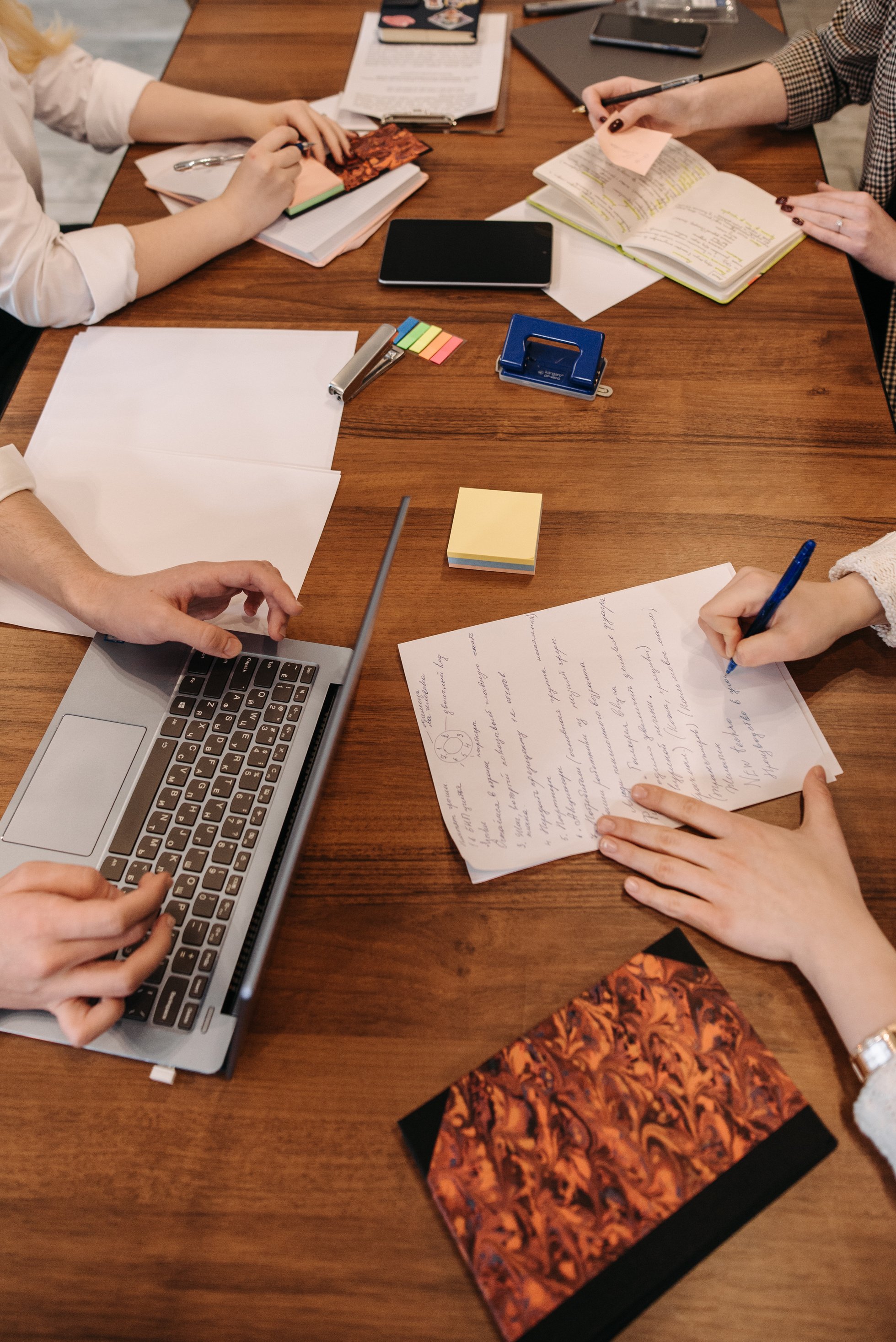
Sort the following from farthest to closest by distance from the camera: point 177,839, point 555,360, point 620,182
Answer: point 620,182 < point 555,360 < point 177,839

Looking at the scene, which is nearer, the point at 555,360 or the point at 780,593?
the point at 780,593

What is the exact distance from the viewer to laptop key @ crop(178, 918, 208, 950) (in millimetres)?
590

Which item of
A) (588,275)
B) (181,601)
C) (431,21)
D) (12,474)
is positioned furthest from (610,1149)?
(431,21)

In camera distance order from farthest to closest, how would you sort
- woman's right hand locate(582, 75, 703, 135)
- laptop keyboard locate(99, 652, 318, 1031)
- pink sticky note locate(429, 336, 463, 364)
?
woman's right hand locate(582, 75, 703, 135), pink sticky note locate(429, 336, 463, 364), laptop keyboard locate(99, 652, 318, 1031)

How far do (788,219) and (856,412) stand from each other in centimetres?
30

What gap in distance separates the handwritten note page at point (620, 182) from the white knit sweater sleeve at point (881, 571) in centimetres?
49

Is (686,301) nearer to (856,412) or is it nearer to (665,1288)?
(856,412)

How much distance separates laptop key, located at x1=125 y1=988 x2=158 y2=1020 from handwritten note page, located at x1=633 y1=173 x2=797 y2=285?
893mm

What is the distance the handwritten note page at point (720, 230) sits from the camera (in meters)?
0.94

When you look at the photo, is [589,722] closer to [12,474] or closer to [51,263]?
[12,474]

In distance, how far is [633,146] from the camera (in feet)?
3.24

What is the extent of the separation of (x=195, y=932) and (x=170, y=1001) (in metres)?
0.05

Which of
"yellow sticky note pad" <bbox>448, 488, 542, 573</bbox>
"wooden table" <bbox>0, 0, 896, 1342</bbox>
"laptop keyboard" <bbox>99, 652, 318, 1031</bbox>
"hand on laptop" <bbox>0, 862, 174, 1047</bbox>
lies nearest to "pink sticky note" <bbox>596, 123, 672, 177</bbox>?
"wooden table" <bbox>0, 0, 896, 1342</bbox>

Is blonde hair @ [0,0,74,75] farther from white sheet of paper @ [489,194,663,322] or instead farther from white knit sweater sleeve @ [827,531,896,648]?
white knit sweater sleeve @ [827,531,896,648]
